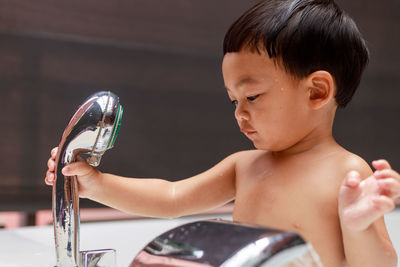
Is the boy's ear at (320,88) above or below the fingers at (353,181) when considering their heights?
above

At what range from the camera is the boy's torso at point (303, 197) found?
1.34 feet

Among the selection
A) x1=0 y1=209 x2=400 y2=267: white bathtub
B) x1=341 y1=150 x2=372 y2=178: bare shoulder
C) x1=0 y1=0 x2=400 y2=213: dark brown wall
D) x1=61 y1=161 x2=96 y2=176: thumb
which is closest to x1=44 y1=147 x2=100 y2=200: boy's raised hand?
x1=61 y1=161 x2=96 y2=176: thumb

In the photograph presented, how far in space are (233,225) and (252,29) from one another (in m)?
0.20

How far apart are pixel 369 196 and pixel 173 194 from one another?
25 centimetres

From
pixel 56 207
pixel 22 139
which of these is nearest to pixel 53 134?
pixel 22 139

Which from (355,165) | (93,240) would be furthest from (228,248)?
(93,240)

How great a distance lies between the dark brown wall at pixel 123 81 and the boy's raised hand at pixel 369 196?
2.46 feet

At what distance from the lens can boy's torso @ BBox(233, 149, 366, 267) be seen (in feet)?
1.34

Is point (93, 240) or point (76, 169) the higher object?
point (76, 169)

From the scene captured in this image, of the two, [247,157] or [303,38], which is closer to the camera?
[303,38]

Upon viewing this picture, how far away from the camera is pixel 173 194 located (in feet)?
1.71

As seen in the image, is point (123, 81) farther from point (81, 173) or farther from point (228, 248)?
point (228, 248)

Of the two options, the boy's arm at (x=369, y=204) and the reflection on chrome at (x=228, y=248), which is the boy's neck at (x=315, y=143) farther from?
the reflection on chrome at (x=228, y=248)

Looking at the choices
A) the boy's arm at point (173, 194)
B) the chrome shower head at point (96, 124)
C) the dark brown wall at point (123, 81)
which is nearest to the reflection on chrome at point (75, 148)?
the chrome shower head at point (96, 124)
